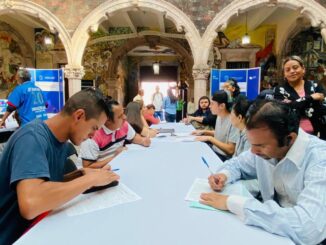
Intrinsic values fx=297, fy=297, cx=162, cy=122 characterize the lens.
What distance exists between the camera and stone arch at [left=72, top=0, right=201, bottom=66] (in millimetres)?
8320

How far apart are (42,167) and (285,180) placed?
110 centimetres

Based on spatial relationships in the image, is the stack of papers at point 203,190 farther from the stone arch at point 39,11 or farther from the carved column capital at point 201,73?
the stone arch at point 39,11

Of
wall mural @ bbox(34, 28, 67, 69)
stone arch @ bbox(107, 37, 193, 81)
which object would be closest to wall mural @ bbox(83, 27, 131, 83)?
stone arch @ bbox(107, 37, 193, 81)

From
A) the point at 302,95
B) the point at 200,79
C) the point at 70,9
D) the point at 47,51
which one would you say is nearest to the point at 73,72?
the point at 70,9

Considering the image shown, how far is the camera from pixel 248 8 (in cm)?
809

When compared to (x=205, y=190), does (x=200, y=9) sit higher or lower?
higher

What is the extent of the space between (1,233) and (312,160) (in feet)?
4.62

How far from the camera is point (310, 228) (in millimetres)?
1101

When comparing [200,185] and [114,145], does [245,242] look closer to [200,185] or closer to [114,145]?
[200,185]

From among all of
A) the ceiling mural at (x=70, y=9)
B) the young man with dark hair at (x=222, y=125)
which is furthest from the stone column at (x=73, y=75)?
the young man with dark hair at (x=222, y=125)

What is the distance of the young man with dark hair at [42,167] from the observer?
1229 millimetres

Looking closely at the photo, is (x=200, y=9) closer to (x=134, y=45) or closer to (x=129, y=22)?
(x=129, y=22)

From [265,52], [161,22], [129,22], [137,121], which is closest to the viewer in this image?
[137,121]

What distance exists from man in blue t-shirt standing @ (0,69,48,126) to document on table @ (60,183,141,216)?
383cm
